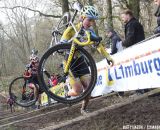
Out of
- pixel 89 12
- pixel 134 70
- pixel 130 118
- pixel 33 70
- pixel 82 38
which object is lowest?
pixel 130 118

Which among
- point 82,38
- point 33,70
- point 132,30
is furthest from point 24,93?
point 82,38

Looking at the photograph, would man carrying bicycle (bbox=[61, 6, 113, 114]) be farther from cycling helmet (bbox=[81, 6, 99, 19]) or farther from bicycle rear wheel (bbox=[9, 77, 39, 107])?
bicycle rear wheel (bbox=[9, 77, 39, 107])

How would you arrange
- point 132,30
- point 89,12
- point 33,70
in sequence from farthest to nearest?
point 33,70 → point 132,30 → point 89,12

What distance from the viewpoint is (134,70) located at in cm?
760

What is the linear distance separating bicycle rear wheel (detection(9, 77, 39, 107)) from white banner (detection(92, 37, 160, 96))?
14.3 ft

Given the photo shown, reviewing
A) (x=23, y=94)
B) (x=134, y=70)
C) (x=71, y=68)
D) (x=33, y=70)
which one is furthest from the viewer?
(x=23, y=94)

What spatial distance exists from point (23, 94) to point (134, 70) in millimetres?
6493

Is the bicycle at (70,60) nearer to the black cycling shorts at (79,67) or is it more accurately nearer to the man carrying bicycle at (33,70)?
the black cycling shorts at (79,67)

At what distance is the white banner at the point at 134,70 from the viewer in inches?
270

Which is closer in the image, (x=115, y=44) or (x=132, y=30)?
(x=132, y=30)

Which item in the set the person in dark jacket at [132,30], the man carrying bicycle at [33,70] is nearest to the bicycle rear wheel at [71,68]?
the person in dark jacket at [132,30]

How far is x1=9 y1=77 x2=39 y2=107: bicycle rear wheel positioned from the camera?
42.2 feet

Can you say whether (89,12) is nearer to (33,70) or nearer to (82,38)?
(82,38)

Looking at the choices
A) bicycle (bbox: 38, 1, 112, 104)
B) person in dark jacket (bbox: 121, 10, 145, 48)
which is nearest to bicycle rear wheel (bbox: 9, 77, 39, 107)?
person in dark jacket (bbox: 121, 10, 145, 48)
